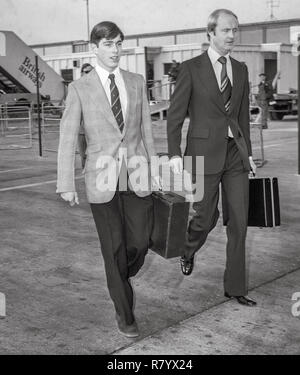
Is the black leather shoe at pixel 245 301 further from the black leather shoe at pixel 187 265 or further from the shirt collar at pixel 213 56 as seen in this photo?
the shirt collar at pixel 213 56

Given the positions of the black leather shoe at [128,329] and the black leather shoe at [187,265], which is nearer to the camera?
the black leather shoe at [128,329]

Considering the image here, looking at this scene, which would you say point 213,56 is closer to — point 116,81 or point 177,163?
point 177,163

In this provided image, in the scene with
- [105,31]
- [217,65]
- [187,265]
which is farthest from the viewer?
[187,265]

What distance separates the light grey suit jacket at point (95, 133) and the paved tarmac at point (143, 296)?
2.91 feet

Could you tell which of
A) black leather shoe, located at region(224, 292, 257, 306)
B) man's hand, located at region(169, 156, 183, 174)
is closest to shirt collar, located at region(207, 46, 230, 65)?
man's hand, located at region(169, 156, 183, 174)

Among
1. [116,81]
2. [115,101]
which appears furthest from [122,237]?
[116,81]

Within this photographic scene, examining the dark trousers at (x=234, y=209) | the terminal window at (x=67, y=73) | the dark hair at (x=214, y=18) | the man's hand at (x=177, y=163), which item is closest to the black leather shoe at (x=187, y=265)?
the dark trousers at (x=234, y=209)

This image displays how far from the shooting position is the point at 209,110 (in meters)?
4.41

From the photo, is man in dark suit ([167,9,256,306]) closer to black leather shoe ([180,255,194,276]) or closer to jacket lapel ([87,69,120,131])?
black leather shoe ([180,255,194,276])

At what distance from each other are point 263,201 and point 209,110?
2.71 ft

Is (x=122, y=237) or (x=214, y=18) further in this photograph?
(x=214, y=18)

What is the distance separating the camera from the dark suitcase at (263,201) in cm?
472
